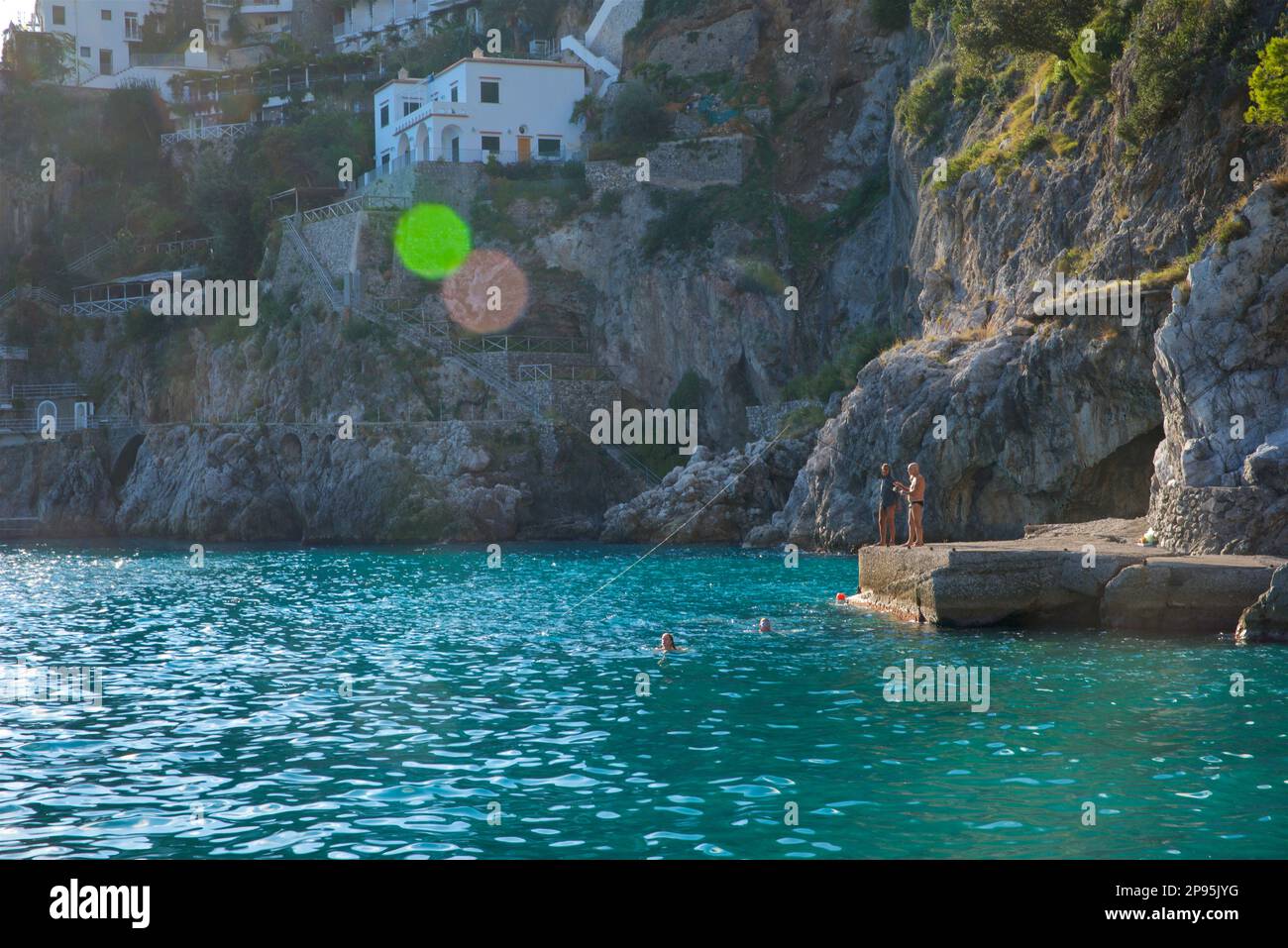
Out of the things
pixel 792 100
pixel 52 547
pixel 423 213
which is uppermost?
pixel 792 100

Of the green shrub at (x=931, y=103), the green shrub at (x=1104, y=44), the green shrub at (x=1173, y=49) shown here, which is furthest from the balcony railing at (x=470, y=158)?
the green shrub at (x=1173, y=49)

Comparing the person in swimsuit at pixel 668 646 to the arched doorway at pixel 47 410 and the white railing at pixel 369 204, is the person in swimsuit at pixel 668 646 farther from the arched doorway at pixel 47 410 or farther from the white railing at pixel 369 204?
the arched doorway at pixel 47 410

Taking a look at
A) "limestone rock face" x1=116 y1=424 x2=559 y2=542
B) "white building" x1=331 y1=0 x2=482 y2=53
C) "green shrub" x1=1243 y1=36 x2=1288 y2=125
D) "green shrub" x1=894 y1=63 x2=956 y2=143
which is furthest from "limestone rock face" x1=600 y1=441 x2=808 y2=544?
"white building" x1=331 y1=0 x2=482 y2=53

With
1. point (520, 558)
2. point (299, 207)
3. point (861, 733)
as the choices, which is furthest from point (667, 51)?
point (861, 733)

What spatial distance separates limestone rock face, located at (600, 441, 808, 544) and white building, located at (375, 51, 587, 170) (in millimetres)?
24348

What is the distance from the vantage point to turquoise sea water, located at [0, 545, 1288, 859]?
10111 millimetres

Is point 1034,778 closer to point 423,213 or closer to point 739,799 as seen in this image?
point 739,799

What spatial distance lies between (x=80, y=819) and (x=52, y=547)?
4470 centimetres

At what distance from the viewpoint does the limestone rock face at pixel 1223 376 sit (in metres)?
21.7

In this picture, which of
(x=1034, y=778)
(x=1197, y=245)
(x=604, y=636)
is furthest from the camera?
(x=1197, y=245)

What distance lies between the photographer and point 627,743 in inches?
528

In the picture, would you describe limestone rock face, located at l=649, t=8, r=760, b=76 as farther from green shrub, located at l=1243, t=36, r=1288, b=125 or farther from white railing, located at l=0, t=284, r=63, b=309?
green shrub, located at l=1243, t=36, r=1288, b=125

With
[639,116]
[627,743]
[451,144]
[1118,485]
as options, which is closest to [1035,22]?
[1118,485]

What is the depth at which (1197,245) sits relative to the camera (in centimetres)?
2848
